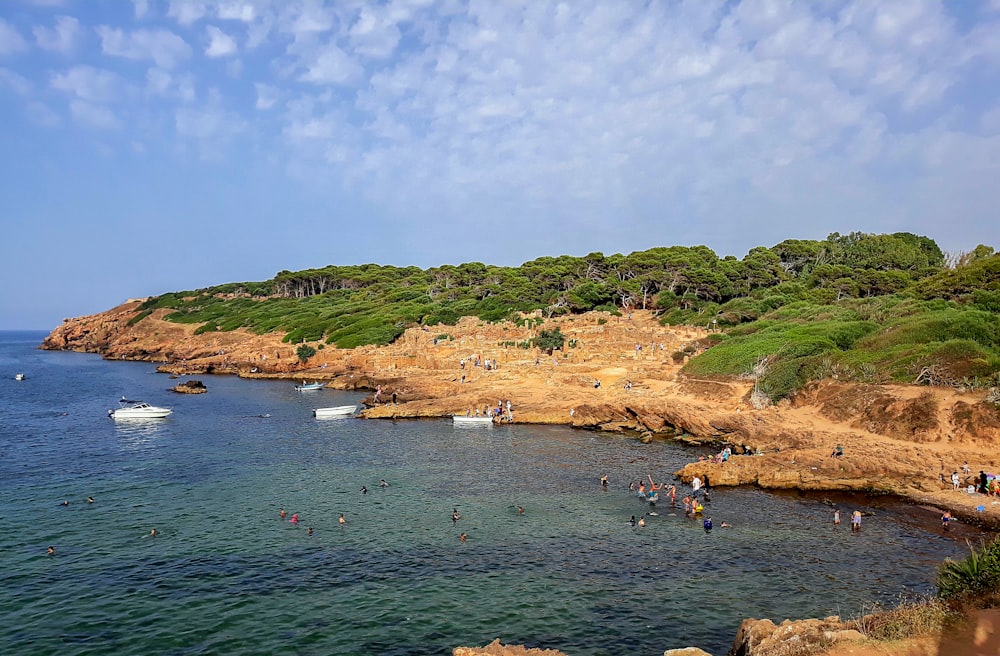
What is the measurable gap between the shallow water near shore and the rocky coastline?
257cm

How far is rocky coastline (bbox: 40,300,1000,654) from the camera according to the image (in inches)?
1286

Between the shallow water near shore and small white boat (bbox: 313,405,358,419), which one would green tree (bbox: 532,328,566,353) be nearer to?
small white boat (bbox: 313,405,358,419)

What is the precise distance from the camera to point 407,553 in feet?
79.9

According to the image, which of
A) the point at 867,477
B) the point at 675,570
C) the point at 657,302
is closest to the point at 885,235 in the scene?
the point at 657,302

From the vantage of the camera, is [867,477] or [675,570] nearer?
[675,570]

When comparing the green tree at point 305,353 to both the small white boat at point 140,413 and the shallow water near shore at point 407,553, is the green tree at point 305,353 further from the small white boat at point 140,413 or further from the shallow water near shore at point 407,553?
the shallow water near shore at point 407,553

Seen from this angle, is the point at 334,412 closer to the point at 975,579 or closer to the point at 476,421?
the point at 476,421

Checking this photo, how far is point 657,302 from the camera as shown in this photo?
94500 mm

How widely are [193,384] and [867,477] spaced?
6598 cm

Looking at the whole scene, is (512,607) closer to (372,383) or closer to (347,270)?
Result: (372,383)

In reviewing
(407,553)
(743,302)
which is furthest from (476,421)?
(743,302)

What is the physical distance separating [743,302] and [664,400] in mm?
41853

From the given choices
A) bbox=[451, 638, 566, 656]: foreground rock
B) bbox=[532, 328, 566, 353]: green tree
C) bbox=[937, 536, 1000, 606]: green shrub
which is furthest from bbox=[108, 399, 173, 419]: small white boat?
bbox=[937, 536, 1000, 606]: green shrub

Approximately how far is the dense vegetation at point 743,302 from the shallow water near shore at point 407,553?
1458 cm
